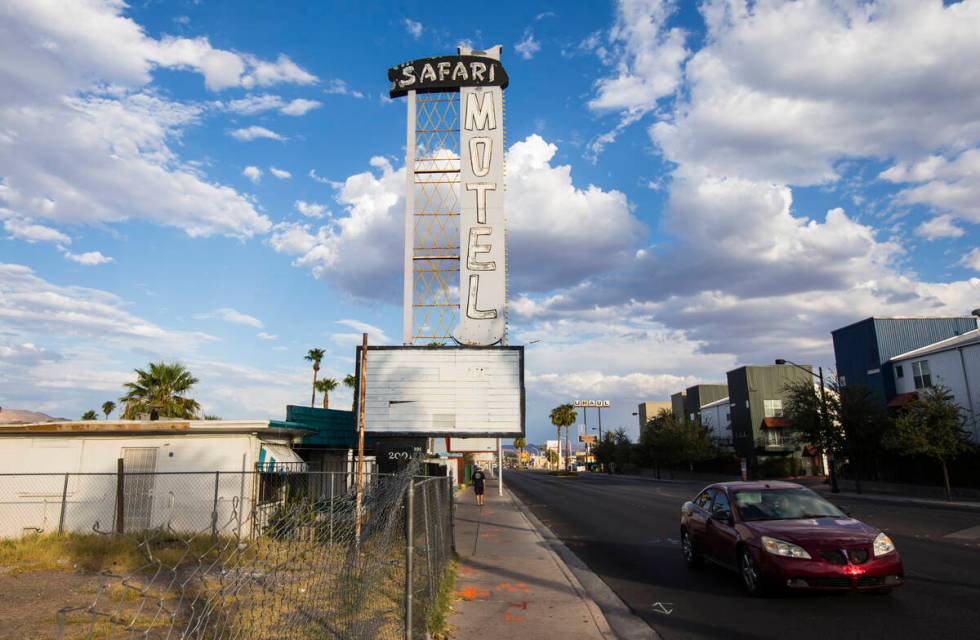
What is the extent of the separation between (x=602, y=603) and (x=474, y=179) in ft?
66.1

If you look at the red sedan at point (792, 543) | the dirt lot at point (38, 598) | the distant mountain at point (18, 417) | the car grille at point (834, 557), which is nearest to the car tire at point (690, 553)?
the red sedan at point (792, 543)

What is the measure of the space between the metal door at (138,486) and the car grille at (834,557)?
1436cm

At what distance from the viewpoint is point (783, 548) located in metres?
8.51

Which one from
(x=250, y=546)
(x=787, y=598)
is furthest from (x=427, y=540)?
(x=250, y=546)

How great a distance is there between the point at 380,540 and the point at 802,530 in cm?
554

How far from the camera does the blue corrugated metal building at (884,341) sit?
47.6 m

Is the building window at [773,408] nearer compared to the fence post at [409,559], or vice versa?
the fence post at [409,559]

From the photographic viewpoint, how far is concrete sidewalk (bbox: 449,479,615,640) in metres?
7.68

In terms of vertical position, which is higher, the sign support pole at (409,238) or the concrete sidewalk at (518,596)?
the sign support pole at (409,238)

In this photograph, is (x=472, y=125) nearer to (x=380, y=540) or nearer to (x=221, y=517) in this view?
(x=221, y=517)

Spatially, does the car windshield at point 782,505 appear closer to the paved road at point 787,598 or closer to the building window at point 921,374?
the paved road at point 787,598

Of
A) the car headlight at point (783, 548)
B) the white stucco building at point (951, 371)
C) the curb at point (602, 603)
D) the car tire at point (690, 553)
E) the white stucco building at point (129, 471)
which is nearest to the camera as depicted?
the curb at point (602, 603)

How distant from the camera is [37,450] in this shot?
1717 centimetres

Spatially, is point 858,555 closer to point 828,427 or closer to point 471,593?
point 471,593
